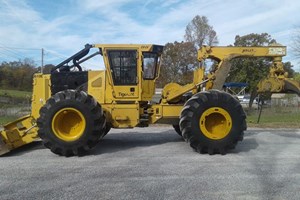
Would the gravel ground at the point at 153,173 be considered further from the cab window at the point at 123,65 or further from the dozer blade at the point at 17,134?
the cab window at the point at 123,65

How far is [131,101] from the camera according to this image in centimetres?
1028

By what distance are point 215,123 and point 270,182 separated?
3.39 m

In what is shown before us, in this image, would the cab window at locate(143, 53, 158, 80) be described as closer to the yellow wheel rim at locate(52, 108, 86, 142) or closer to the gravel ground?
the gravel ground

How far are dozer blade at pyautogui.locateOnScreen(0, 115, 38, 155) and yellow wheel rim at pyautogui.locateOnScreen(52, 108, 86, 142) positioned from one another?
0.99 metres

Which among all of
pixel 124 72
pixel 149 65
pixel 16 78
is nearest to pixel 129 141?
pixel 124 72

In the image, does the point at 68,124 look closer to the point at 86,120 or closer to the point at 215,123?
the point at 86,120

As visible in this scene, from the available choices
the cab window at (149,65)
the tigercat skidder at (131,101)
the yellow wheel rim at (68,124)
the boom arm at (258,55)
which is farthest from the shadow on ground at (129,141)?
the boom arm at (258,55)

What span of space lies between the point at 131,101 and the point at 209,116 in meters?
2.25

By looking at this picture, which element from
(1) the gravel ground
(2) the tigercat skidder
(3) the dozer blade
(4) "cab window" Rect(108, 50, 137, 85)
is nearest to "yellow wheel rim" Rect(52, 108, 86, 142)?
(2) the tigercat skidder

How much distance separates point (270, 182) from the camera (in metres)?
6.39

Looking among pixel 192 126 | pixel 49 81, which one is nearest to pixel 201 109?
pixel 192 126

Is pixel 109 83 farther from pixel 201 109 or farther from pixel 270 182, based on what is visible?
pixel 270 182

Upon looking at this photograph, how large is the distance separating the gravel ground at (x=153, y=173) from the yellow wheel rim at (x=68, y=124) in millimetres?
614

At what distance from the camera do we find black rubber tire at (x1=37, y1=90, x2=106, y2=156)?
9008 mm
